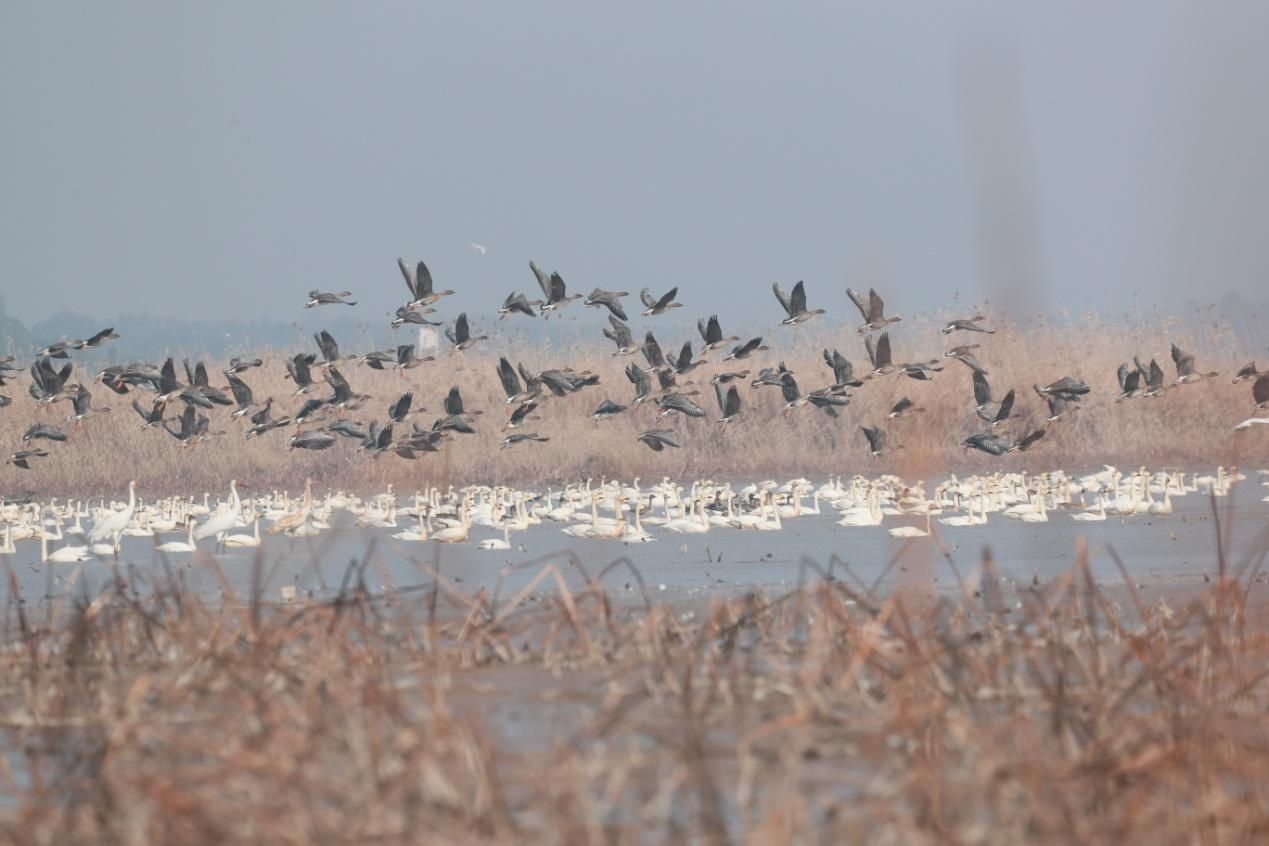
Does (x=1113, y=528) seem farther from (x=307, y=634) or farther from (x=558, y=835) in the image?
(x=558, y=835)

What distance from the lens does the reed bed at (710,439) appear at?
28469 mm

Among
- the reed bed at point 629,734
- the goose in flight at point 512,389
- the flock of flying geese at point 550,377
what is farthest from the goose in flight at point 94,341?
the reed bed at point 629,734

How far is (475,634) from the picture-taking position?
27.3 ft

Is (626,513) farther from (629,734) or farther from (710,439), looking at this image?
(629,734)

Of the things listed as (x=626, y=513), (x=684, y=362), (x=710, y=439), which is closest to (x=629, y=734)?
(x=626, y=513)

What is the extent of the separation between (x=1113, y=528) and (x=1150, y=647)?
41.0 feet

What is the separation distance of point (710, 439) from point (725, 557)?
13.1 m

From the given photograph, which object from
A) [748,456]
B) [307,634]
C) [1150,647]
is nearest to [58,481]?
[748,456]

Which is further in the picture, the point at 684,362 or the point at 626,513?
the point at 684,362

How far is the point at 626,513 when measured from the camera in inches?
813

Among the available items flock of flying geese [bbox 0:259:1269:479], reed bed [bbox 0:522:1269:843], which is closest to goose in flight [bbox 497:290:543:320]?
flock of flying geese [bbox 0:259:1269:479]

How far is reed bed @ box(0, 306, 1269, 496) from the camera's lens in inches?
1121

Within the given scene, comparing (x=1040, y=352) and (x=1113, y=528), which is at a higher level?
(x=1040, y=352)

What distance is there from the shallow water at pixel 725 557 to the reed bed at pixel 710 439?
7.00 m
